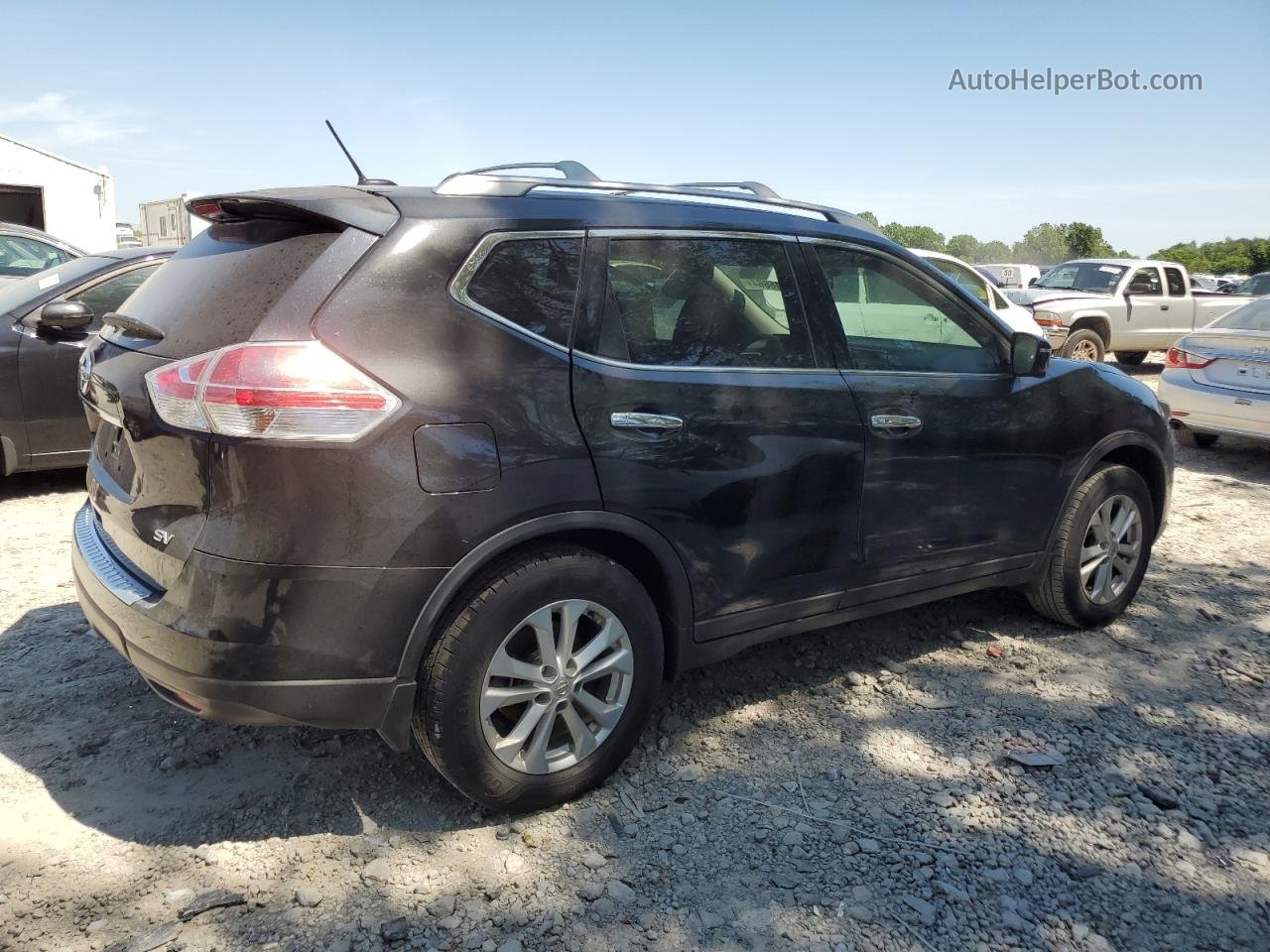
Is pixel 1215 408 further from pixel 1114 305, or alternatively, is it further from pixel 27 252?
pixel 27 252

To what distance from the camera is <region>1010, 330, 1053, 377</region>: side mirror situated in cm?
385

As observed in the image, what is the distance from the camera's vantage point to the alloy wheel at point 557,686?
8.97 feet

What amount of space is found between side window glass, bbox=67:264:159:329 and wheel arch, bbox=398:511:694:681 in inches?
181

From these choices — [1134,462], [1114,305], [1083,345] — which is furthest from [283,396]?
[1114,305]

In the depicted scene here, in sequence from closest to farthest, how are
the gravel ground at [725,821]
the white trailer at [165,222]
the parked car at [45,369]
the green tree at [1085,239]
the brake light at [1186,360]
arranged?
the gravel ground at [725,821] → the parked car at [45,369] → the brake light at [1186,360] → the white trailer at [165,222] → the green tree at [1085,239]

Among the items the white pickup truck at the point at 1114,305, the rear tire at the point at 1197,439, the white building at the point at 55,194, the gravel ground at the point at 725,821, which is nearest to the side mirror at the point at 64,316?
the gravel ground at the point at 725,821

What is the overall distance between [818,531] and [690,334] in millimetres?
814

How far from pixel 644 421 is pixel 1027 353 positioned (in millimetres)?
1853

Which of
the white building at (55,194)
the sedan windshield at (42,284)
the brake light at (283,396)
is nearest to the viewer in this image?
the brake light at (283,396)

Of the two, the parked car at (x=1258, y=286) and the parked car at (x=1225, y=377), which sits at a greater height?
the parked car at (x=1258, y=286)

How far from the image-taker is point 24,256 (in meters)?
9.06

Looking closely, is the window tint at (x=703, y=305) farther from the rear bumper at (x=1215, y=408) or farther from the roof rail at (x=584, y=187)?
the rear bumper at (x=1215, y=408)

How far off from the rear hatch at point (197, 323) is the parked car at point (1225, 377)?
22.9 feet

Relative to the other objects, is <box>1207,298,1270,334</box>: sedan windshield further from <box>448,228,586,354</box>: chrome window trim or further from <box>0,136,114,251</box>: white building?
<box>0,136,114,251</box>: white building
